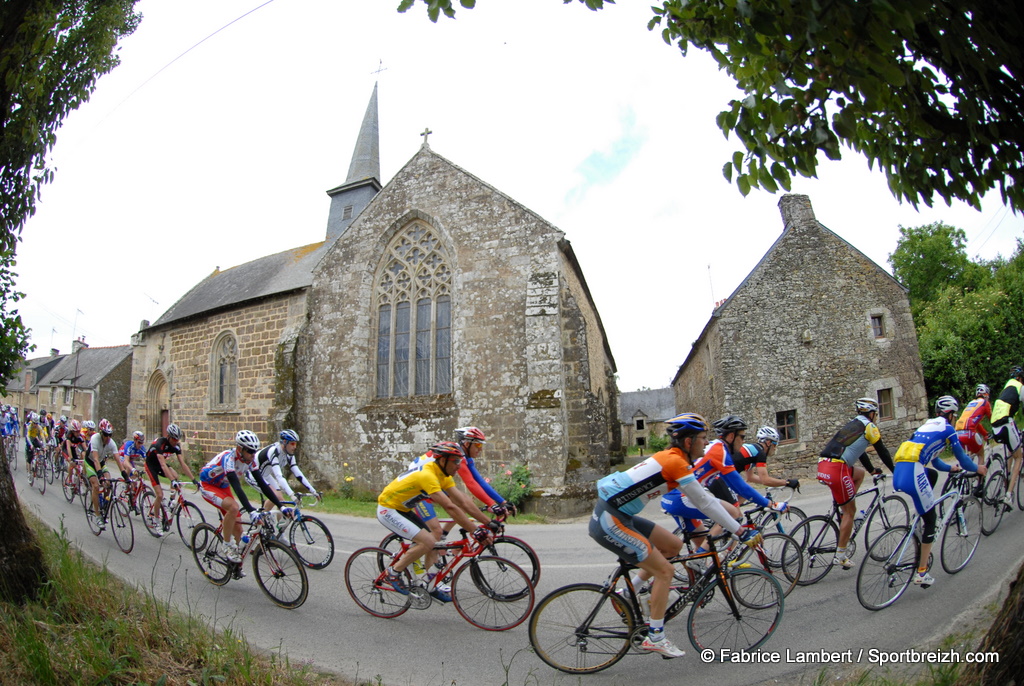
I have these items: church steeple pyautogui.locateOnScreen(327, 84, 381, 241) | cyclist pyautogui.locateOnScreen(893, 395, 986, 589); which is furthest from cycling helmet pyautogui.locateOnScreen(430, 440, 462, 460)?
church steeple pyautogui.locateOnScreen(327, 84, 381, 241)

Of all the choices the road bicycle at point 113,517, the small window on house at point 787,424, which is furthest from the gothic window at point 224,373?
the small window on house at point 787,424

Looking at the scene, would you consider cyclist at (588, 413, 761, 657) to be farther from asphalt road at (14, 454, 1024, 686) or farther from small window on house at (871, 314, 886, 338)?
small window on house at (871, 314, 886, 338)

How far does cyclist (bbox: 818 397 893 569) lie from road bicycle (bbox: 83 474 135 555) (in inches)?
367

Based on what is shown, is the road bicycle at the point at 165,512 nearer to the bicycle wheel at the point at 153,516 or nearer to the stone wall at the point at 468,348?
the bicycle wheel at the point at 153,516

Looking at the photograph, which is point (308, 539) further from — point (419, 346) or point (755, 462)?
point (419, 346)

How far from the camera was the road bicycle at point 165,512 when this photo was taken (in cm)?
744

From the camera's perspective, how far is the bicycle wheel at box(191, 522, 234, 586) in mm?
5789

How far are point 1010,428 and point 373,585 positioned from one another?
8.38 m

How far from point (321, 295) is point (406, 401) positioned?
4.35 metres

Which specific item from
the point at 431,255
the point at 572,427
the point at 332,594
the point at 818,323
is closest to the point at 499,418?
the point at 572,427

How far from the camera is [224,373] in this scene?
17.0m

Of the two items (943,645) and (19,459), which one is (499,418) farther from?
(19,459)

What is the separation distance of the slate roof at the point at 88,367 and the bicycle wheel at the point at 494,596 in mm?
35223

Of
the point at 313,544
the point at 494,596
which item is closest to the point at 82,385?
the point at 313,544
